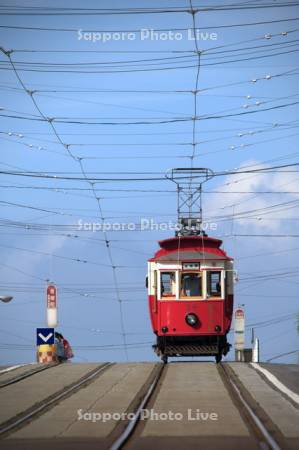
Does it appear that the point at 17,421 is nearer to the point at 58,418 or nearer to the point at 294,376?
the point at 58,418

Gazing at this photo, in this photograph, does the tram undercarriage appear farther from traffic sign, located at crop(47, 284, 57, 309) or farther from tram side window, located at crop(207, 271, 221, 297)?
traffic sign, located at crop(47, 284, 57, 309)

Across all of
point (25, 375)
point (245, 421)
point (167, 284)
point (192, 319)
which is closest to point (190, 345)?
point (192, 319)

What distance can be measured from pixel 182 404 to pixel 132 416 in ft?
6.57

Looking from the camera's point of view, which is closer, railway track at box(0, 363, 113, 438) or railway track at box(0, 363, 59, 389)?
railway track at box(0, 363, 113, 438)

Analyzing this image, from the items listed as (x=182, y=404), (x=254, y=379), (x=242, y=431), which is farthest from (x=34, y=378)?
(x=242, y=431)

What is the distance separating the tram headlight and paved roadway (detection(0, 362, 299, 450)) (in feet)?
13.3

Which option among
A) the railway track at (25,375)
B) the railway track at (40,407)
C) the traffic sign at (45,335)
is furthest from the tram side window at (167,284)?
the railway track at (40,407)

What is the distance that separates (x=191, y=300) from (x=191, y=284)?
0.63 meters

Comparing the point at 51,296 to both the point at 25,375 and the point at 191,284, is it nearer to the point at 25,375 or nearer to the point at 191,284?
the point at 191,284

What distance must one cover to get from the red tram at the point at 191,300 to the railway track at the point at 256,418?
8.36 meters

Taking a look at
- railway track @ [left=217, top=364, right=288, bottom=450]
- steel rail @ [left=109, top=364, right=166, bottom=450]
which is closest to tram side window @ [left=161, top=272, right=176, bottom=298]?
railway track @ [left=217, top=364, right=288, bottom=450]

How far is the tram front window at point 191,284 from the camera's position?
3166cm

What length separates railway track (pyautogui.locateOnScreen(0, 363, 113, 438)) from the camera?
47.9 feet

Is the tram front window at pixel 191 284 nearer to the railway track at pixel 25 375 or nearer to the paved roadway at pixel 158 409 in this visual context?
the paved roadway at pixel 158 409
